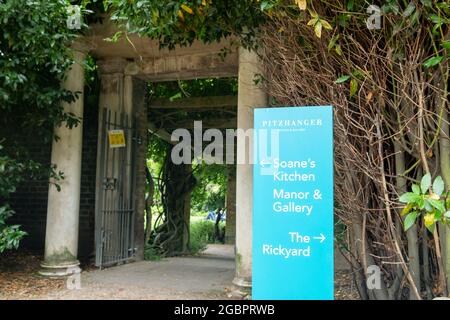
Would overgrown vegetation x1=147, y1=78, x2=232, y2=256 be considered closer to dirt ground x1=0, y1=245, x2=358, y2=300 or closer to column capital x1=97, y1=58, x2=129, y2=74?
column capital x1=97, y1=58, x2=129, y2=74

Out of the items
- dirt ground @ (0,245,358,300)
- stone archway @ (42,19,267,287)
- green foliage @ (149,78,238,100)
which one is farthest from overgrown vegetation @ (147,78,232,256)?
dirt ground @ (0,245,358,300)

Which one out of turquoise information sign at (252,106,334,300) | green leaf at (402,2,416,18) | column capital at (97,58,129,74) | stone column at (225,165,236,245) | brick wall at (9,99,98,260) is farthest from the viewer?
stone column at (225,165,236,245)

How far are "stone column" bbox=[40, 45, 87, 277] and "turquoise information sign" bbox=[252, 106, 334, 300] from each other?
364cm

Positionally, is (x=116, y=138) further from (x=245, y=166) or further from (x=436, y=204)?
(x=436, y=204)

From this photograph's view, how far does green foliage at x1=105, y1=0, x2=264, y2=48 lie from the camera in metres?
4.30

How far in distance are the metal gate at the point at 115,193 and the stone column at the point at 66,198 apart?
0.68 metres

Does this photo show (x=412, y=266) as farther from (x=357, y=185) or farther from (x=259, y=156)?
(x=259, y=156)

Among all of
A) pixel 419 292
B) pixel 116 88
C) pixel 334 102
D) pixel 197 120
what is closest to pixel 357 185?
pixel 334 102

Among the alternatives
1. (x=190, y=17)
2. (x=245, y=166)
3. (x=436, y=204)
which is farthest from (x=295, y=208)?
(x=190, y=17)

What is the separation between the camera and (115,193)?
23.4 feet

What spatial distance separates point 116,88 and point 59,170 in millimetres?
1932

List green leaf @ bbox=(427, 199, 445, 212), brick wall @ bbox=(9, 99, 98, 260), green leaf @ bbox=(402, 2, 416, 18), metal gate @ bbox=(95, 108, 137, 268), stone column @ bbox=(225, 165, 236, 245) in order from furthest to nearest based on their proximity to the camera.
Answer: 1. stone column @ bbox=(225, 165, 236, 245)
2. brick wall @ bbox=(9, 99, 98, 260)
3. metal gate @ bbox=(95, 108, 137, 268)
4. green leaf @ bbox=(402, 2, 416, 18)
5. green leaf @ bbox=(427, 199, 445, 212)

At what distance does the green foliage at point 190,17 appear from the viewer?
430 centimetres

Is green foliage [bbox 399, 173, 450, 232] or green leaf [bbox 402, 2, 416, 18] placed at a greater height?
green leaf [bbox 402, 2, 416, 18]
